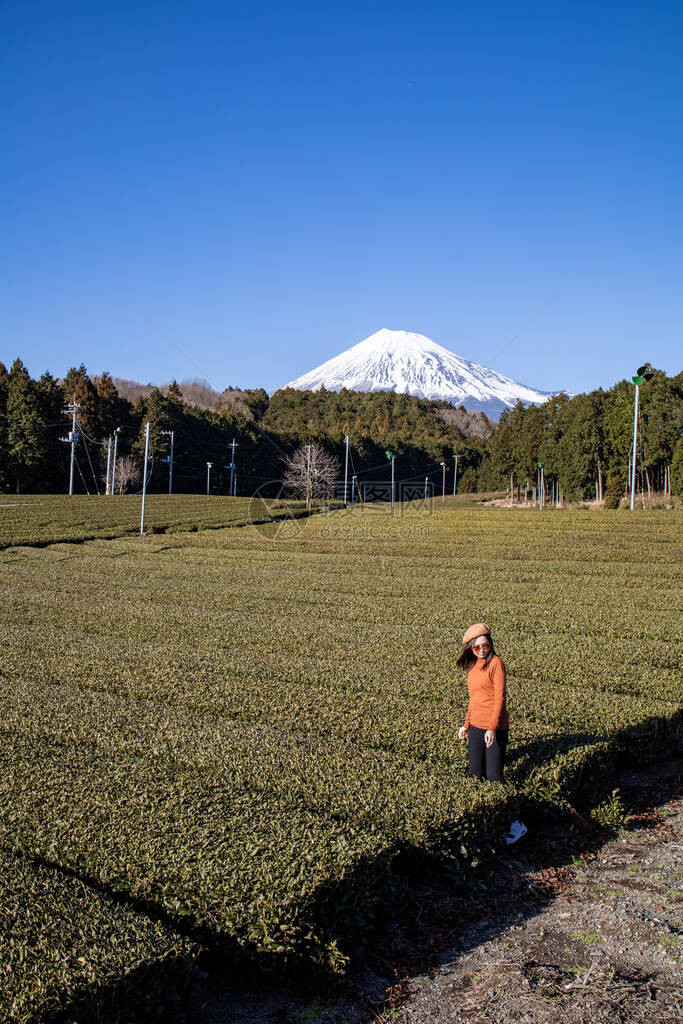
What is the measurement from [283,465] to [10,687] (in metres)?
88.0

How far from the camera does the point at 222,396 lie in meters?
132

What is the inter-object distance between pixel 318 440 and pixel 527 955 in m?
93.5

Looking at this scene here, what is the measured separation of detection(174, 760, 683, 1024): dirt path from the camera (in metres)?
3.79

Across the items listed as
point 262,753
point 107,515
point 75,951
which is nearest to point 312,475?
point 107,515

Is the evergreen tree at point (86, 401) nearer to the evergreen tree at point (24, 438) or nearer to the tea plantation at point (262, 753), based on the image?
the evergreen tree at point (24, 438)

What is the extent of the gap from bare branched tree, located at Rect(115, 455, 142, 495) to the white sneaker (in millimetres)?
72381

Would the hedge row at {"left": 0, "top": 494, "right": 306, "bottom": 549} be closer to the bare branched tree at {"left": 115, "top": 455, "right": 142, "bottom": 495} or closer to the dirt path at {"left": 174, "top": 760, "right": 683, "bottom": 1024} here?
the bare branched tree at {"left": 115, "top": 455, "right": 142, "bottom": 495}

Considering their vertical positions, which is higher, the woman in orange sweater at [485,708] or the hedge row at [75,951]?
the woman in orange sweater at [485,708]

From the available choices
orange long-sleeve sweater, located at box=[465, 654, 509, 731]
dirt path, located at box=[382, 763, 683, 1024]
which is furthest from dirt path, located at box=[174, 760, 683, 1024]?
orange long-sleeve sweater, located at box=[465, 654, 509, 731]

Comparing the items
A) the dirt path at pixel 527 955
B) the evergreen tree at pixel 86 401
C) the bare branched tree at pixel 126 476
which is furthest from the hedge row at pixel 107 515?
the dirt path at pixel 527 955

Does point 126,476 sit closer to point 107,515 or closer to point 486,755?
point 107,515

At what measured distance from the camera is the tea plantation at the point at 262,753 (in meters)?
4.06

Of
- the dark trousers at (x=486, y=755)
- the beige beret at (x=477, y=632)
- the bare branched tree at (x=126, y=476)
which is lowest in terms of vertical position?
the dark trousers at (x=486, y=755)

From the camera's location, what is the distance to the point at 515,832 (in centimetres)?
580
